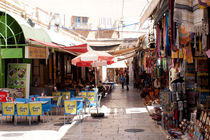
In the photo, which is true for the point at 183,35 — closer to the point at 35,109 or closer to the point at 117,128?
the point at 117,128

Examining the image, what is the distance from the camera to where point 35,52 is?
13.0 meters

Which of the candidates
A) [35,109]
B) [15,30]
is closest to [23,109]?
[35,109]

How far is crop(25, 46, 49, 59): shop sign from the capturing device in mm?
12495

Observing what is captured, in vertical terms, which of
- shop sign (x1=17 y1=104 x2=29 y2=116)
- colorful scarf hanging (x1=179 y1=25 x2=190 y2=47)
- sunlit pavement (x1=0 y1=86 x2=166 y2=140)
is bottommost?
sunlit pavement (x1=0 y1=86 x2=166 y2=140)

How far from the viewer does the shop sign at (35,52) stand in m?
12.5

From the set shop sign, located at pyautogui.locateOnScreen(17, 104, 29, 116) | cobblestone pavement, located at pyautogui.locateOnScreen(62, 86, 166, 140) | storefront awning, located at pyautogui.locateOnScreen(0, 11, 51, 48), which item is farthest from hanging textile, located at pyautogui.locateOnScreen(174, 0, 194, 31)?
storefront awning, located at pyautogui.locateOnScreen(0, 11, 51, 48)

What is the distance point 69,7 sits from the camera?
1393 cm

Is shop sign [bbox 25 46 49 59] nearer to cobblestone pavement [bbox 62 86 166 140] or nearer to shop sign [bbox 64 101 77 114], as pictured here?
shop sign [bbox 64 101 77 114]

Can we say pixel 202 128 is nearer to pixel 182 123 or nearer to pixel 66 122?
pixel 182 123

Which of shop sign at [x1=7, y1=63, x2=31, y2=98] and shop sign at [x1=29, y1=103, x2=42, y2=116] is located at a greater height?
shop sign at [x1=7, y1=63, x2=31, y2=98]

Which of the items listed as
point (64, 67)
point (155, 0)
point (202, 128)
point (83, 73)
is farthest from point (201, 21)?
point (83, 73)

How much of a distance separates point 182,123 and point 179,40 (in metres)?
2.28

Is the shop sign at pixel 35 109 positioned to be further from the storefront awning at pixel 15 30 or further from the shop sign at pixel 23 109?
the storefront awning at pixel 15 30

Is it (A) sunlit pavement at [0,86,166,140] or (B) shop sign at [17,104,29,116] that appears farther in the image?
(B) shop sign at [17,104,29,116]
